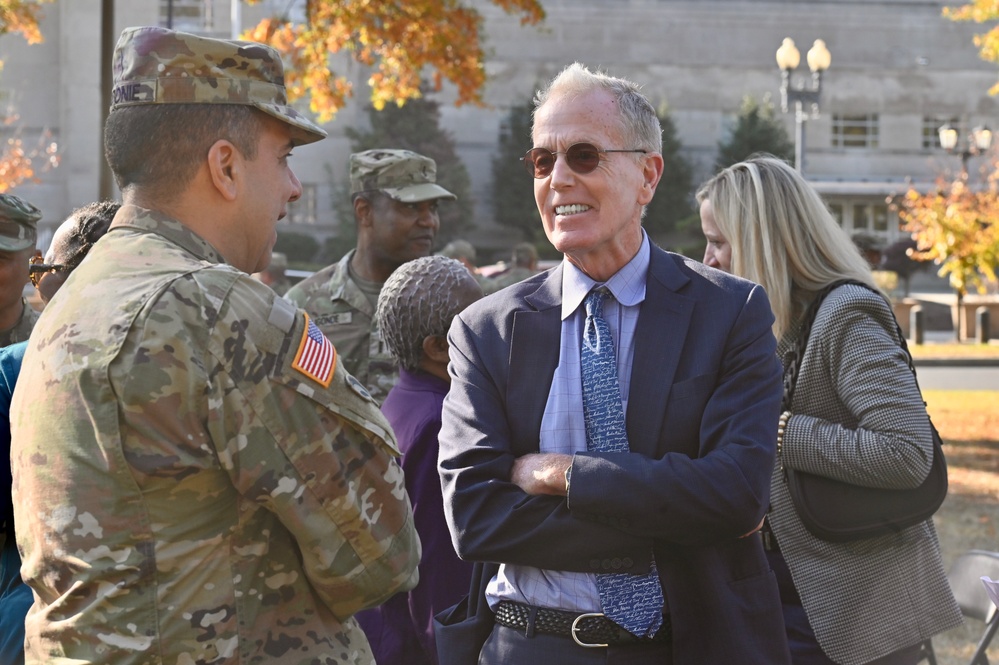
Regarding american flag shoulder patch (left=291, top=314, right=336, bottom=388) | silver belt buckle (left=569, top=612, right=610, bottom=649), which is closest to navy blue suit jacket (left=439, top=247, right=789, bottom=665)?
silver belt buckle (left=569, top=612, right=610, bottom=649)

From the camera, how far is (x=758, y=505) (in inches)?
105

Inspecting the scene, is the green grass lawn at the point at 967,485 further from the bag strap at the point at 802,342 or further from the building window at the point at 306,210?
the building window at the point at 306,210

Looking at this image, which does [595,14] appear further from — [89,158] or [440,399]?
[440,399]

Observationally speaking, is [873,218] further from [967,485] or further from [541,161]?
[541,161]

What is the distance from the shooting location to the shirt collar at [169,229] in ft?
7.19

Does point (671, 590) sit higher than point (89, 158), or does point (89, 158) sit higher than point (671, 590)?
point (89, 158)

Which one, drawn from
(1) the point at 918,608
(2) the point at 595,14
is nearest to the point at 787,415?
(1) the point at 918,608

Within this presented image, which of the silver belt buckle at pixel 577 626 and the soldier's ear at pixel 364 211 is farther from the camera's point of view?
the soldier's ear at pixel 364 211

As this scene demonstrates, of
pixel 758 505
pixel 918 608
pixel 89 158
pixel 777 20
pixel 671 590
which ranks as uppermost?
pixel 777 20

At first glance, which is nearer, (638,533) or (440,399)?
(638,533)

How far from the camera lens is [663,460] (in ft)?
8.67

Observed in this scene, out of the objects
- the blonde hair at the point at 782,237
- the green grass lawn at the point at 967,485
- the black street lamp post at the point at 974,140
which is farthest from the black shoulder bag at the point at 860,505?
the black street lamp post at the point at 974,140

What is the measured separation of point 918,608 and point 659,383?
5.01 ft

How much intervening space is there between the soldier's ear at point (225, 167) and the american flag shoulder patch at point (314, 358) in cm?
30
